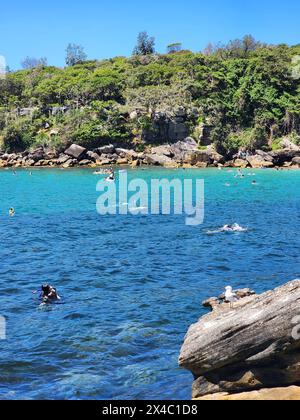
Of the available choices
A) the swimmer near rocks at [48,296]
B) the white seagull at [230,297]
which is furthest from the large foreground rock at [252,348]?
the swimmer near rocks at [48,296]

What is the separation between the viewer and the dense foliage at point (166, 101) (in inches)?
4368

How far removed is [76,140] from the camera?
107875mm

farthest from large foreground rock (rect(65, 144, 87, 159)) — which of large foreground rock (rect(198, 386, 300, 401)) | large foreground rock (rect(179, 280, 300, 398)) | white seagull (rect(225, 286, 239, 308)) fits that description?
large foreground rock (rect(198, 386, 300, 401))

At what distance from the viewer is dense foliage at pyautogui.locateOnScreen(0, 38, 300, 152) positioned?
111 m

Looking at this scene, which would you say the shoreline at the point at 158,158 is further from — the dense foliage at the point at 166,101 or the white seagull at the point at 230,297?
the white seagull at the point at 230,297

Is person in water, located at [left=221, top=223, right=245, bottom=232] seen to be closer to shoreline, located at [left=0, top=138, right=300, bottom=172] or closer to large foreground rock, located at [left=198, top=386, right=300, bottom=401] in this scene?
large foreground rock, located at [left=198, top=386, right=300, bottom=401]

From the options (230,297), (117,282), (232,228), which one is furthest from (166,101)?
(230,297)

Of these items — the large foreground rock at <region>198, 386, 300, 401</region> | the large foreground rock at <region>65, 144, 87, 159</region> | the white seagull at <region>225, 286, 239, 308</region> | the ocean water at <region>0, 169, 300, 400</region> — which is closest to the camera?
the large foreground rock at <region>198, 386, 300, 401</region>

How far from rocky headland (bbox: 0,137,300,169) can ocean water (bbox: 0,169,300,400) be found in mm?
45464

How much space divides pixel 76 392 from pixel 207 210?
36.5 meters

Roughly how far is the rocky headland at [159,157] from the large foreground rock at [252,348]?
84674mm

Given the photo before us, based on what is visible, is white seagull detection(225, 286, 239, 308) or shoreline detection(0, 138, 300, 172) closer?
white seagull detection(225, 286, 239, 308)

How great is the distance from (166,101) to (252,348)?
343ft
